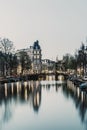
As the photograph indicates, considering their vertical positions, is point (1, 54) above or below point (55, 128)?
above

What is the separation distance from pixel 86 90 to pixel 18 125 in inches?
1453

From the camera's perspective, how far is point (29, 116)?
3966cm

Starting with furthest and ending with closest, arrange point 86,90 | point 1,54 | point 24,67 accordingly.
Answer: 1. point 24,67
2. point 1,54
3. point 86,90

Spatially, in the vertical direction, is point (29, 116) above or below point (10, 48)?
below

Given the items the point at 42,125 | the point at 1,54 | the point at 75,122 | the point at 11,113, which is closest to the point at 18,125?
the point at 42,125

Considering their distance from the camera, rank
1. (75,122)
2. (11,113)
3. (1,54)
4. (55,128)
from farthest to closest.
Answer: (1,54)
(11,113)
(75,122)
(55,128)

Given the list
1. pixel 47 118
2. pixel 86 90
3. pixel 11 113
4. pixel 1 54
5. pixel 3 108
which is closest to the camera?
pixel 47 118

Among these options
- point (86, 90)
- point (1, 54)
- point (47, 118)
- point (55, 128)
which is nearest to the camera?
point (55, 128)

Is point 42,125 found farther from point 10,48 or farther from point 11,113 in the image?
point 10,48

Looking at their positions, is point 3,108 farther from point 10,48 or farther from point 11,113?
point 10,48

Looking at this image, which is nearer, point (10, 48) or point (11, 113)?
point (11, 113)

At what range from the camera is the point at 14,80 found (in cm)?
12838

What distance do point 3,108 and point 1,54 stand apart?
78851 mm

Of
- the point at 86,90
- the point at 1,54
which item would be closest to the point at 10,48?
the point at 1,54
